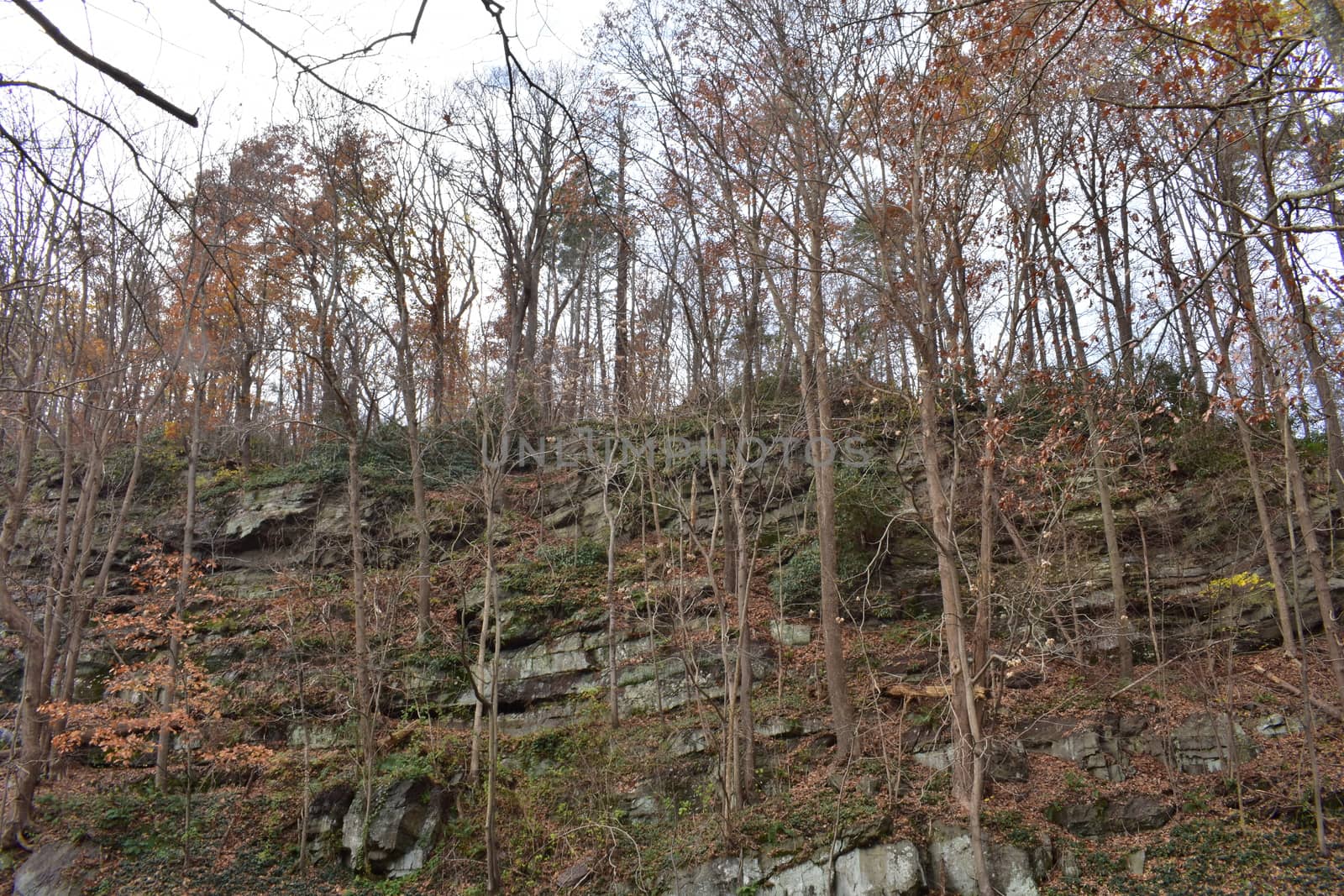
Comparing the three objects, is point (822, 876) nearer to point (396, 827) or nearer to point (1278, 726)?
point (396, 827)

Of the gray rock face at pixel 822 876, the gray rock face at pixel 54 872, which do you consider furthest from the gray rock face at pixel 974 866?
the gray rock face at pixel 54 872

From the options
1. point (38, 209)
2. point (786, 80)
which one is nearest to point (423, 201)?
point (38, 209)

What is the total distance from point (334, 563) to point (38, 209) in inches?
324

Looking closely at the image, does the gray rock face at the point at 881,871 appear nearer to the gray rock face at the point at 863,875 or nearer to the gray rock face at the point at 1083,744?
the gray rock face at the point at 863,875

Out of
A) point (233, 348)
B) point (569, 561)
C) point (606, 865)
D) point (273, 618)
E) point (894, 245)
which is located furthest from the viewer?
point (233, 348)

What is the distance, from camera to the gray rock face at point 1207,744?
8.69m

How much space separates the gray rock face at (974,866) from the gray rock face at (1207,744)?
2571mm

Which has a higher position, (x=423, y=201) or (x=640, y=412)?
(x=423, y=201)

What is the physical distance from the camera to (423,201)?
1617 centimetres

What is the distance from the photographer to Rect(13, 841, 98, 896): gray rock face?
8734 millimetres

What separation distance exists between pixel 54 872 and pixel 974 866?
10301 mm

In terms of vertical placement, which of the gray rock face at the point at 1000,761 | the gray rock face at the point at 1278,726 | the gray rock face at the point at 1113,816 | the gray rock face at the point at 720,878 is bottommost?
the gray rock face at the point at 720,878

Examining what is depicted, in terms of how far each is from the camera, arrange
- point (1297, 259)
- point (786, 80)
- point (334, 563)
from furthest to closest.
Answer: point (334, 563) < point (786, 80) < point (1297, 259)

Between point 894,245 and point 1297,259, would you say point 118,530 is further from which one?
point 1297,259
